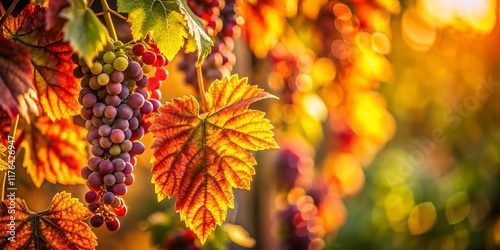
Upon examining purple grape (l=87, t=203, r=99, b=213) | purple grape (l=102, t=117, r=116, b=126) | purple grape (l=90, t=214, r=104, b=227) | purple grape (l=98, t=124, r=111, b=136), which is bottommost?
purple grape (l=90, t=214, r=104, b=227)

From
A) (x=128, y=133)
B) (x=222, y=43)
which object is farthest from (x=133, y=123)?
(x=222, y=43)

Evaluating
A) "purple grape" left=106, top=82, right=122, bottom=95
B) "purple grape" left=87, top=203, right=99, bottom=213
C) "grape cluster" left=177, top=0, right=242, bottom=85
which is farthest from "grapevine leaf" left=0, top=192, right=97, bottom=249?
"grape cluster" left=177, top=0, right=242, bottom=85

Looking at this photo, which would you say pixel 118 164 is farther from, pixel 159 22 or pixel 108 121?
pixel 159 22

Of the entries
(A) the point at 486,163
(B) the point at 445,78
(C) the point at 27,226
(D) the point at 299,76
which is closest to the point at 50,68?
(C) the point at 27,226

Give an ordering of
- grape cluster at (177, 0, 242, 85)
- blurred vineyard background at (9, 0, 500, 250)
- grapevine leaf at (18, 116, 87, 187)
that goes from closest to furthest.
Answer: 1. grapevine leaf at (18, 116, 87, 187)
2. grape cluster at (177, 0, 242, 85)
3. blurred vineyard background at (9, 0, 500, 250)

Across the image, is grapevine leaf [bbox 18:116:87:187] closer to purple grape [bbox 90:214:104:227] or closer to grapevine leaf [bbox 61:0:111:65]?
purple grape [bbox 90:214:104:227]

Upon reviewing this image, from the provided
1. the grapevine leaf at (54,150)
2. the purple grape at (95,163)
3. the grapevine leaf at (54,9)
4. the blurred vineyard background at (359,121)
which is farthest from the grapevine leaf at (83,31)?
the blurred vineyard background at (359,121)

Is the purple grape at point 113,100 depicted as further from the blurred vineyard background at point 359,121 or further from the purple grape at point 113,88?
the blurred vineyard background at point 359,121
